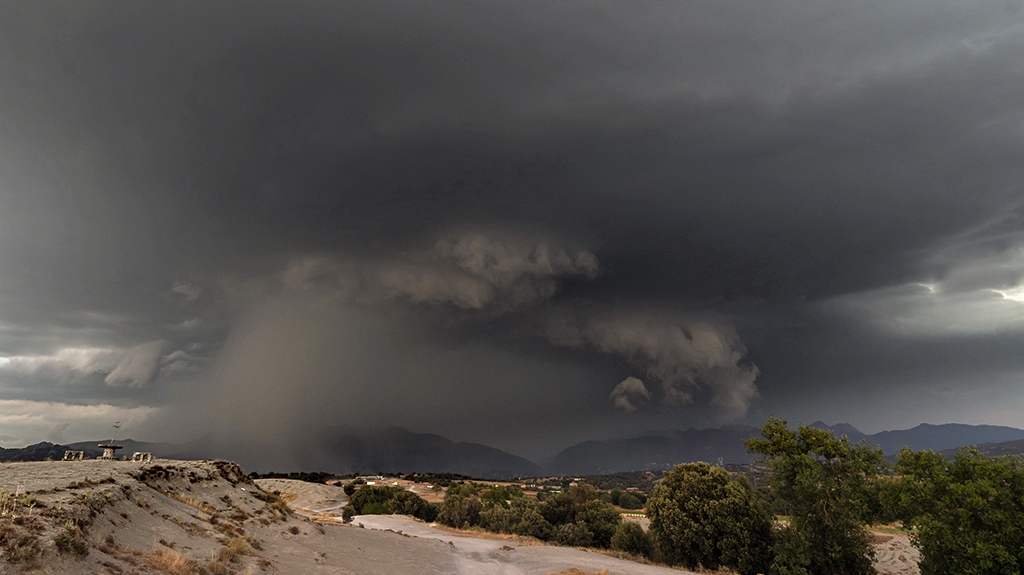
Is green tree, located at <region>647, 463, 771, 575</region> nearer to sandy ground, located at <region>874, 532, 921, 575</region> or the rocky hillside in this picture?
the rocky hillside

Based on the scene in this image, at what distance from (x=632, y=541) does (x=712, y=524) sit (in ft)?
47.6

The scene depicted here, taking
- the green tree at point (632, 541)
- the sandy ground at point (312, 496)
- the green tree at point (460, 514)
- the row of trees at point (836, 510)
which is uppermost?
the row of trees at point (836, 510)

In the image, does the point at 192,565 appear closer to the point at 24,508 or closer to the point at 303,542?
the point at 24,508

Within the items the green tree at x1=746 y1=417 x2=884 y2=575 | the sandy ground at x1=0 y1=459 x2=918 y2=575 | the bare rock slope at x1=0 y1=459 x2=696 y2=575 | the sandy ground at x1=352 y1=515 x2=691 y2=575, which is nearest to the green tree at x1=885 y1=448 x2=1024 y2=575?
the green tree at x1=746 y1=417 x2=884 y2=575

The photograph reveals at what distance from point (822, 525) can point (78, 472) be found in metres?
46.1

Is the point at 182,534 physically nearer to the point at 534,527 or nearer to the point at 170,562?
the point at 170,562

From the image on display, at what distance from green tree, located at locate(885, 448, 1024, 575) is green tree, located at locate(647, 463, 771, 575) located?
472 inches

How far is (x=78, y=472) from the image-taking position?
1947 cm

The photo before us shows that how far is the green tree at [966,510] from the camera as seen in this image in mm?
23062

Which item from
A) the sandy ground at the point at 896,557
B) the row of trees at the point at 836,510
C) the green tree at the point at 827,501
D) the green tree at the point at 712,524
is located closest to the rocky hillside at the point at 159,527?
the green tree at the point at 712,524

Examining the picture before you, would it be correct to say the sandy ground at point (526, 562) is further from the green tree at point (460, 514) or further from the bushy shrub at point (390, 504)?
the bushy shrub at point (390, 504)

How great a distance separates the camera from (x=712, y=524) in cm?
3762

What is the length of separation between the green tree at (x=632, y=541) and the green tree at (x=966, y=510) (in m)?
27.0

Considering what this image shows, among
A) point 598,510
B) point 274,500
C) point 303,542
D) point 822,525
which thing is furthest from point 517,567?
point 598,510
